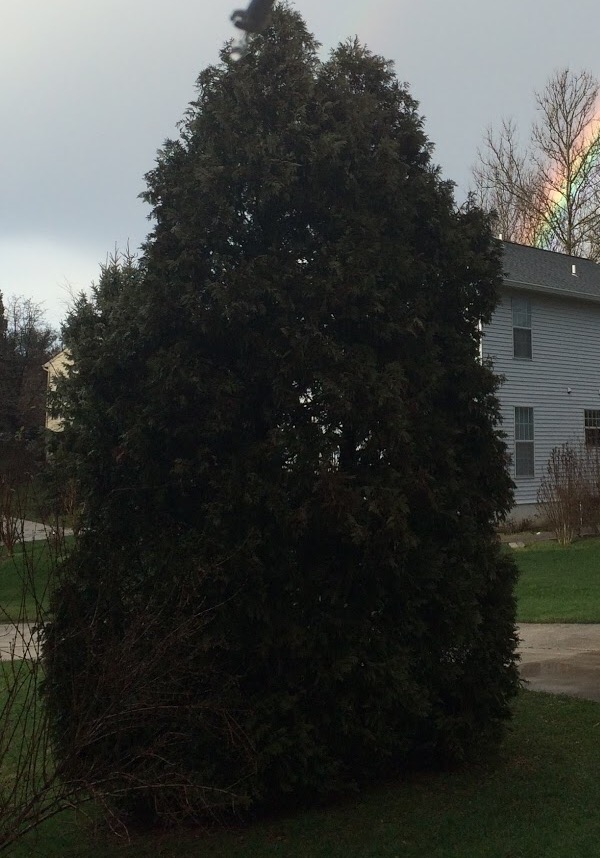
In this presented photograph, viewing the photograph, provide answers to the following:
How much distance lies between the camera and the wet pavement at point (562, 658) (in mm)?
7844

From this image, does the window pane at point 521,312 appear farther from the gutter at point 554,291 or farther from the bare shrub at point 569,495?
the bare shrub at point 569,495

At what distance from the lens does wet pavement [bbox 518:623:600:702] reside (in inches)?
309

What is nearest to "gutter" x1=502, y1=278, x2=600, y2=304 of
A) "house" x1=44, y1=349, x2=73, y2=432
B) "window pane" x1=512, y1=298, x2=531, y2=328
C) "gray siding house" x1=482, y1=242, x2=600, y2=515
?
"gray siding house" x1=482, y1=242, x2=600, y2=515

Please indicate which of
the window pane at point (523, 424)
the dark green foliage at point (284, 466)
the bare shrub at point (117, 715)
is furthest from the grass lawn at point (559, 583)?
the bare shrub at point (117, 715)

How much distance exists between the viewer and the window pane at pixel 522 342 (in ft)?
73.2

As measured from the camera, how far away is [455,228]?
18.7 feet

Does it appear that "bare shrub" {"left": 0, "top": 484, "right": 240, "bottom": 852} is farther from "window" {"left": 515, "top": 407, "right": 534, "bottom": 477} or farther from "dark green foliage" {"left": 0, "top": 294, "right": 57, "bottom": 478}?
"dark green foliage" {"left": 0, "top": 294, "right": 57, "bottom": 478}

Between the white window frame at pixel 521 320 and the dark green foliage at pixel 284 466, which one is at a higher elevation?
the white window frame at pixel 521 320

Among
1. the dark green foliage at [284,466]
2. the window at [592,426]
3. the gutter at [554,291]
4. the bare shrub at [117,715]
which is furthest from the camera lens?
the window at [592,426]

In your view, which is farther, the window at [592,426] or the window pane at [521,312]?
the window at [592,426]

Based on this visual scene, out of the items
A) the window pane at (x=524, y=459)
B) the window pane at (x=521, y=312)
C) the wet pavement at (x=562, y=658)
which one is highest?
the window pane at (x=521, y=312)

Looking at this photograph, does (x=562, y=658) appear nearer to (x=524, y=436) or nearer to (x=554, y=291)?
(x=524, y=436)

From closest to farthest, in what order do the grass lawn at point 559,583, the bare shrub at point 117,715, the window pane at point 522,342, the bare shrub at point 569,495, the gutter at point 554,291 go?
the bare shrub at point 117,715 < the grass lawn at point 559,583 < the bare shrub at point 569,495 < the gutter at point 554,291 < the window pane at point 522,342

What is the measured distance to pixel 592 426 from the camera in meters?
24.1
